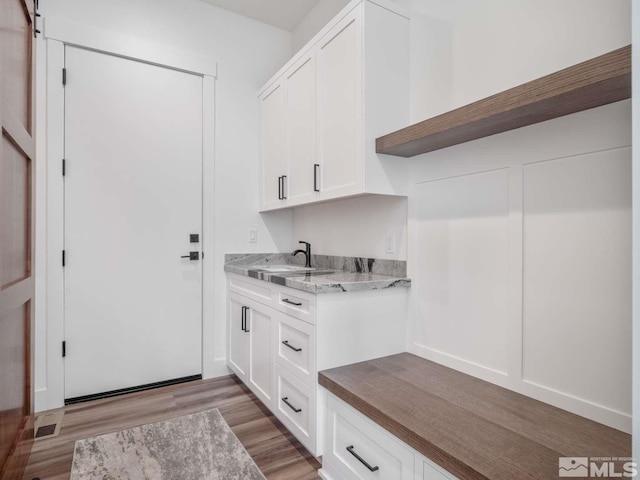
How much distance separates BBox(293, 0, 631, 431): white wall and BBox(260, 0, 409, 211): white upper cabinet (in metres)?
0.12

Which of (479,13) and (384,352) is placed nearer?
(479,13)

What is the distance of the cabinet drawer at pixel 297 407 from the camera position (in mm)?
1717

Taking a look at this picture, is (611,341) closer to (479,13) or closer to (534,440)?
(534,440)

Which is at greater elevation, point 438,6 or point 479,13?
point 438,6

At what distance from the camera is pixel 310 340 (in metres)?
1.73

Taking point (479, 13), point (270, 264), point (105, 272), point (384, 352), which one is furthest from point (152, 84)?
point (384, 352)

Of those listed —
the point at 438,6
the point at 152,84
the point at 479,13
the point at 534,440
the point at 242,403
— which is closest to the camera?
the point at 534,440

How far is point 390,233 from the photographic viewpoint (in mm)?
2104

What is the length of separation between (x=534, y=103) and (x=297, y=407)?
65.2 inches

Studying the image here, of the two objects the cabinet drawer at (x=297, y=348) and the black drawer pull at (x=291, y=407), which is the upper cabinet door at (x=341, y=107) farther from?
the black drawer pull at (x=291, y=407)

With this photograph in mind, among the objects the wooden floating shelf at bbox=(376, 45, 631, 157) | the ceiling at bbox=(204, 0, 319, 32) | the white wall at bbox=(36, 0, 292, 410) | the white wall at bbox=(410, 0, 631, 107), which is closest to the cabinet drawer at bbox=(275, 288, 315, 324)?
the wooden floating shelf at bbox=(376, 45, 631, 157)

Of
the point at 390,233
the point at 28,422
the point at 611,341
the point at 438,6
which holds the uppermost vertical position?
the point at 438,6

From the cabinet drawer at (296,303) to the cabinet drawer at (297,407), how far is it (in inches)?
12.9

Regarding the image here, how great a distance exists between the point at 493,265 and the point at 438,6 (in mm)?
1290
